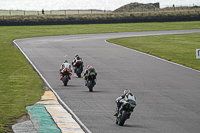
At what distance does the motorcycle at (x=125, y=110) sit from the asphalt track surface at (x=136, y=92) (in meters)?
0.26

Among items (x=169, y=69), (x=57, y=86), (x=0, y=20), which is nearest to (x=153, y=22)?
(x=0, y=20)

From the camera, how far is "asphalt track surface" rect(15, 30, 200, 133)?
12.6m

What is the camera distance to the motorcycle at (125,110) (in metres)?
12.0

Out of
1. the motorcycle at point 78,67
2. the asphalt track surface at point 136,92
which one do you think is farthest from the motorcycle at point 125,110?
the motorcycle at point 78,67

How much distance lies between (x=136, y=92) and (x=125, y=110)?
6041 millimetres

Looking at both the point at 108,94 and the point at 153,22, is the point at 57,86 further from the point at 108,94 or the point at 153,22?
the point at 153,22

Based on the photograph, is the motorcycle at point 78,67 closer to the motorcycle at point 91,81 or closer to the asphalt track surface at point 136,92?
the asphalt track surface at point 136,92

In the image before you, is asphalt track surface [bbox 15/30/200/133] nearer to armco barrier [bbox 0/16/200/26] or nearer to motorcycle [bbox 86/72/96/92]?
motorcycle [bbox 86/72/96/92]

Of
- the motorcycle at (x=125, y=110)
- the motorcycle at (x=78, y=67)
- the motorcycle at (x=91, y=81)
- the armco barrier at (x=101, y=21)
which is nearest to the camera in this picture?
the motorcycle at (x=125, y=110)

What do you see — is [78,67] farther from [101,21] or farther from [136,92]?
[101,21]

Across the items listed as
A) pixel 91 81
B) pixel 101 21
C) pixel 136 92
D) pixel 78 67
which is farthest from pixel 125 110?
pixel 101 21

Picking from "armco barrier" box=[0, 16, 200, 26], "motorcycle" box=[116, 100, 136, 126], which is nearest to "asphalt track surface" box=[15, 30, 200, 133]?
"motorcycle" box=[116, 100, 136, 126]

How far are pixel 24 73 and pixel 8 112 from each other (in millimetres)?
10480

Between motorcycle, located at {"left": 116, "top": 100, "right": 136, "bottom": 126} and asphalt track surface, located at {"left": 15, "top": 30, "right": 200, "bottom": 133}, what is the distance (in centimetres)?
26
